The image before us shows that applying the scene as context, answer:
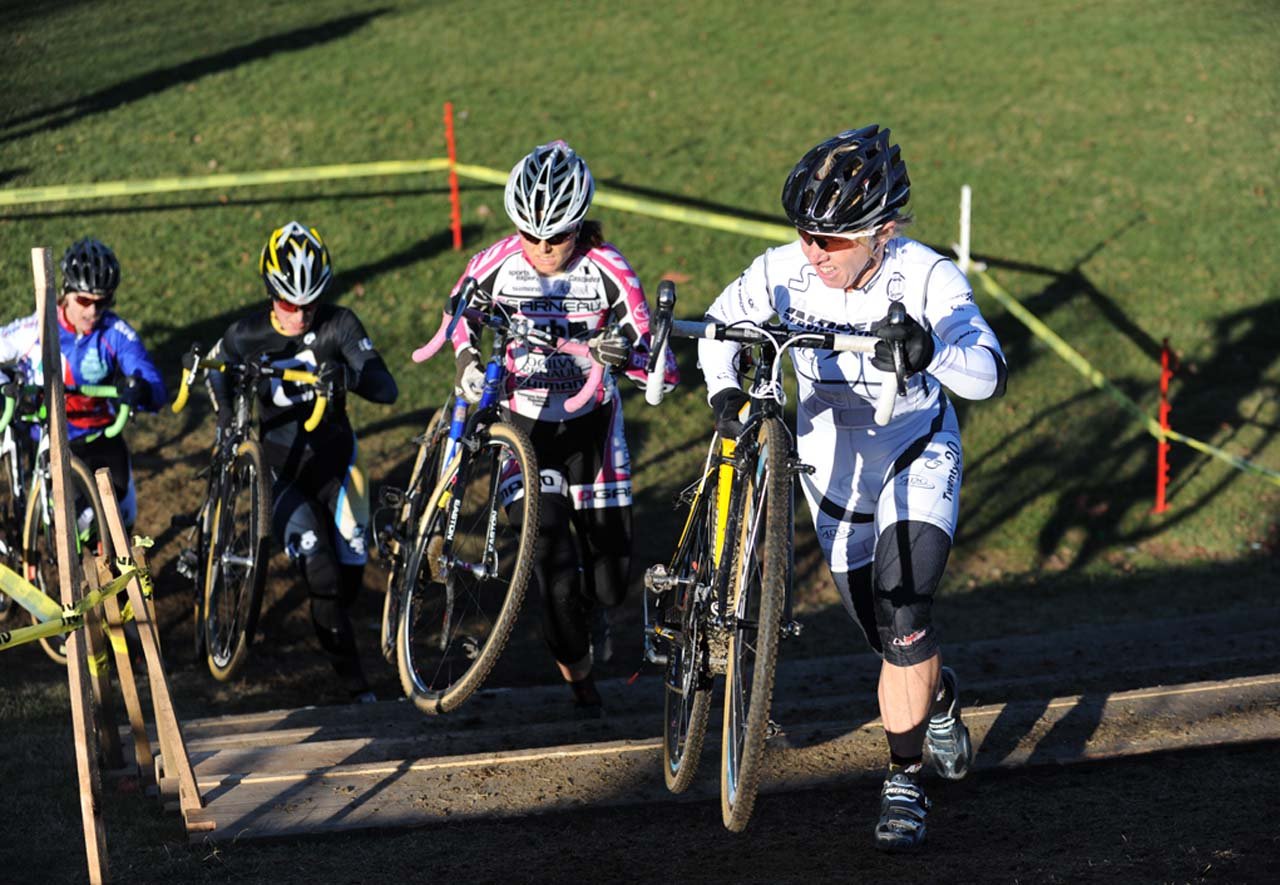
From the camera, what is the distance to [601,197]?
15.3m

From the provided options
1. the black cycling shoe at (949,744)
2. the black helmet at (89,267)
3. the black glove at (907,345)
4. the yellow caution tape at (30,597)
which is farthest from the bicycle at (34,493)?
the black glove at (907,345)

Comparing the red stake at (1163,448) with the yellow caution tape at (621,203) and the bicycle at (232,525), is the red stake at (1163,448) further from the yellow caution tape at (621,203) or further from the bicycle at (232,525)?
the bicycle at (232,525)

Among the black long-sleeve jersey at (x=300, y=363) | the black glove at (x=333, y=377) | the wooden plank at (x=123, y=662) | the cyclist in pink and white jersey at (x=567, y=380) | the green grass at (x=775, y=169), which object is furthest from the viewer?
the green grass at (x=775, y=169)

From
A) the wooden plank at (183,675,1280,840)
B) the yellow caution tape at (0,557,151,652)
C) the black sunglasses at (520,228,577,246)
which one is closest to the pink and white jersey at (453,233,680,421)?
the black sunglasses at (520,228,577,246)

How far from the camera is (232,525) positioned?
821 cm

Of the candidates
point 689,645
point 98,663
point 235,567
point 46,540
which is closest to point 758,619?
point 689,645

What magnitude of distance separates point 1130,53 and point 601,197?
10.8 m

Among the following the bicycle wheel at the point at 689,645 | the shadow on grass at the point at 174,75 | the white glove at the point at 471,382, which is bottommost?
the bicycle wheel at the point at 689,645

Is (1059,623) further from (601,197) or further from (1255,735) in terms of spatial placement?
(601,197)

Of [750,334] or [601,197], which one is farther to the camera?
[601,197]

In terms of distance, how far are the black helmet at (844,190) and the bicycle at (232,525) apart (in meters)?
3.24

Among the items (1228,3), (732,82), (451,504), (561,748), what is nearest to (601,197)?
(732,82)

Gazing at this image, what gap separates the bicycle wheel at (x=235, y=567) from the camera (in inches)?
307

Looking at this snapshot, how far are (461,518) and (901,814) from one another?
2604 mm
